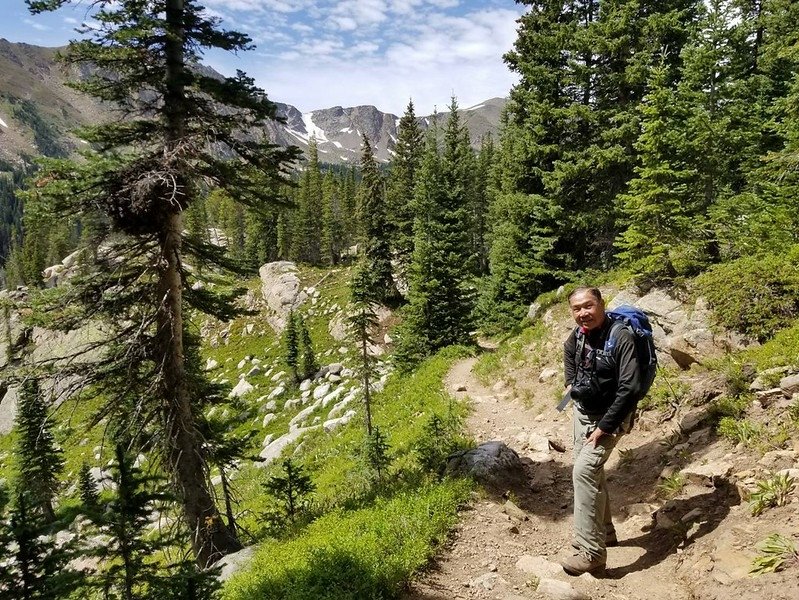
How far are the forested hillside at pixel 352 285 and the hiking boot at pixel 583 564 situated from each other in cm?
170

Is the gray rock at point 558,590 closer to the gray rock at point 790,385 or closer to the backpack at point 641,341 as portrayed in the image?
the backpack at point 641,341

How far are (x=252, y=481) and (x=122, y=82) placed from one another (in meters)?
22.2

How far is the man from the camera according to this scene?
4965 mm

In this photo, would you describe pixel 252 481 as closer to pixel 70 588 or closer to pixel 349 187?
pixel 70 588

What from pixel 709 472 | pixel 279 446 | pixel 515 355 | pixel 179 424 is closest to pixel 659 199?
pixel 515 355

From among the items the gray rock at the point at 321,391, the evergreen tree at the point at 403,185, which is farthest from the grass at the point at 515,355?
the evergreen tree at the point at 403,185

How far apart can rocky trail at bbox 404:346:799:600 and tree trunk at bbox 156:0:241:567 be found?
5.14 m

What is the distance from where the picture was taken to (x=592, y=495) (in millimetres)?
5234

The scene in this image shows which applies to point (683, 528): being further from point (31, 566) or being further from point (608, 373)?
point (31, 566)

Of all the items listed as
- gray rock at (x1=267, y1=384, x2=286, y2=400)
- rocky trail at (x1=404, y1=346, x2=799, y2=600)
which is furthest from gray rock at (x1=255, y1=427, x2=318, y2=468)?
rocky trail at (x1=404, y1=346, x2=799, y2=600)

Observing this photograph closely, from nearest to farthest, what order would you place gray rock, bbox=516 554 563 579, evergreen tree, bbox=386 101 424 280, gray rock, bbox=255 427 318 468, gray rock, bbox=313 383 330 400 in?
gray rock, bbox=516 554 563 579
gray rock, bbox=255 427 318 468
gray rock, bbox=313 383 330 400
evergreen tree, bbox=386 101 424 280

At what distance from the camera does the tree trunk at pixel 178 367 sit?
7961 mm

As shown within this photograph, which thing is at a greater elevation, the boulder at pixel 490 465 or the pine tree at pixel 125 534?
the pine tree at pixel 125 534

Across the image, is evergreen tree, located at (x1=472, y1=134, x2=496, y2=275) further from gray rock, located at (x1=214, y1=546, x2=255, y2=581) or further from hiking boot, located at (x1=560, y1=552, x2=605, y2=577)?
hiking boot, located at (x1=560, y1=552, x2=605, y2=577)
